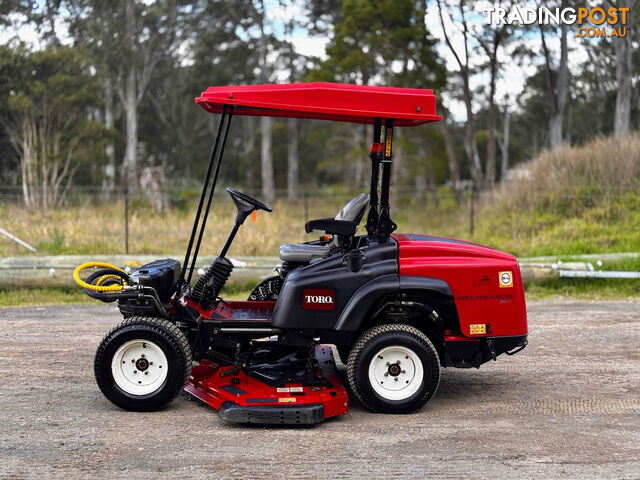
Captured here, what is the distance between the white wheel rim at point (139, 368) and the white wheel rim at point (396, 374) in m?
1.52

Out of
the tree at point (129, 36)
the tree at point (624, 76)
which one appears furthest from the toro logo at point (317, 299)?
the tree at point (129, 36)

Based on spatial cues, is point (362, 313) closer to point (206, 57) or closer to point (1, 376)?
point (1, 376)

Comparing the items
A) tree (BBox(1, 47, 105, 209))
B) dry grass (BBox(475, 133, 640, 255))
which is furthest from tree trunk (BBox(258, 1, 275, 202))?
dry grass (BBox(475, 133, 640, 255))

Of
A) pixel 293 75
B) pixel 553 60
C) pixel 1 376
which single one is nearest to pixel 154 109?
pixel 293 75

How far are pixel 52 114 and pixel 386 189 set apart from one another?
88.3 feet

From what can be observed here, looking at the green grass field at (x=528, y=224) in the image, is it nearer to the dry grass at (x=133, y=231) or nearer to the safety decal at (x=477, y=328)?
the dry grass at (x=133, y=231)

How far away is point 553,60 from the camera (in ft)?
120

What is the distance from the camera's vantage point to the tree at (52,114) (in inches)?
1108

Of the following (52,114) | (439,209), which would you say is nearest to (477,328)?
(439,209)

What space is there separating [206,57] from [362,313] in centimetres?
3502

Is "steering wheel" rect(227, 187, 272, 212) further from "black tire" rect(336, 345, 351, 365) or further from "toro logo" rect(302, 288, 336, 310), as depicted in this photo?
"black tire" rect(336, 345, 351, 365)

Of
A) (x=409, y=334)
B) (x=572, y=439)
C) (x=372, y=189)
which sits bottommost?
(x=572, y=439)

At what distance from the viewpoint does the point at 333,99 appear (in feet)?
18.2

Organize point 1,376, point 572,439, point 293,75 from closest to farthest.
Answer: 1. point 572,439
2. point 1,376
3. point 293,75
